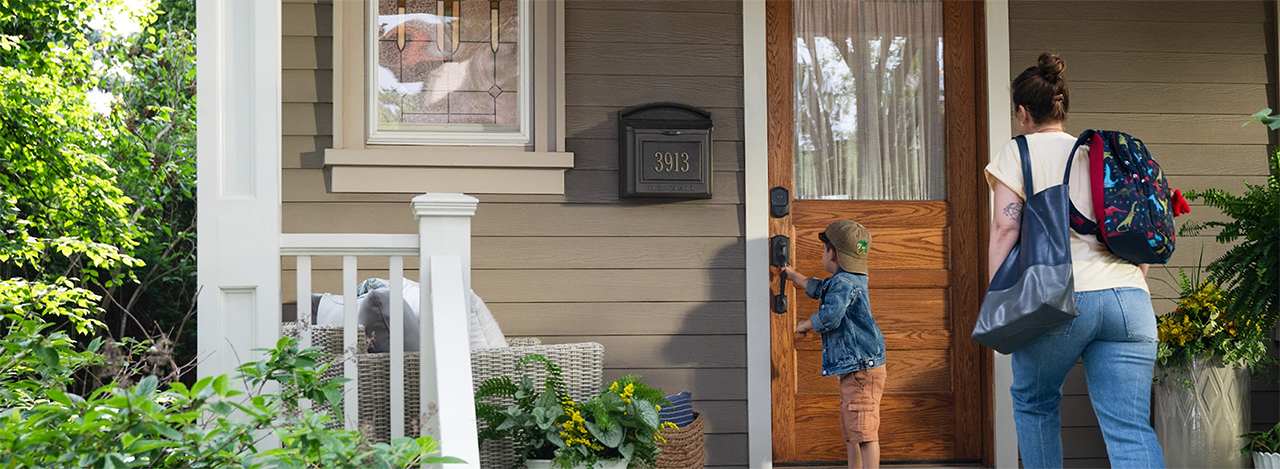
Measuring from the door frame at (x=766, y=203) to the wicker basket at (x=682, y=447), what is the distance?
610 millimetres

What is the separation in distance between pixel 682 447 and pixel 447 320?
48.1 inches

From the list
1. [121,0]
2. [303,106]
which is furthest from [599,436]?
[121,0]

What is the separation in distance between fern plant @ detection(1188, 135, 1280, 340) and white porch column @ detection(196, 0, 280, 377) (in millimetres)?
2842

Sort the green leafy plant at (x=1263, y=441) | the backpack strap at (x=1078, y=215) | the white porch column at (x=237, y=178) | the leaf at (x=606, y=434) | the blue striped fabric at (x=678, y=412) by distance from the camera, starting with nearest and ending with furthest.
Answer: the white porch column at (x=237, y=178) → the backpack strap at (x=1078, y=215) → the leaf at (x=606, y=434) → the blue striped fabric at (x=678, y=412) → the green leafy plant at (x=1263, y=441)

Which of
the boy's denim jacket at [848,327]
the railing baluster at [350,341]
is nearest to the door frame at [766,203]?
the boy's denim jacket at [848,327]

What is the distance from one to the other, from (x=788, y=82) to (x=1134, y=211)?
5.62 ft

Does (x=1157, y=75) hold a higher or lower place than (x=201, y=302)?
higher

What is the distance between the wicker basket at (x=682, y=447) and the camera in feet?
9.84

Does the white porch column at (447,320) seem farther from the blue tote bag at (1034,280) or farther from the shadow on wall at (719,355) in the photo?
the shadow on wall at (719,355)

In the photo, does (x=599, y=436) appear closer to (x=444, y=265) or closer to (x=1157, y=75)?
(x=444, y=265)

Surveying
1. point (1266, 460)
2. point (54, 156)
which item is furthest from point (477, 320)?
point (54, 156)

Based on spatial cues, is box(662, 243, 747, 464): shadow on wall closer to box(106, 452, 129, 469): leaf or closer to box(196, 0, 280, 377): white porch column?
box(196, 0, 280, 377): white porch column

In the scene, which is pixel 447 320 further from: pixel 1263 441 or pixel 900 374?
pixel 1263 441

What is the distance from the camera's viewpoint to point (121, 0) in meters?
6.39
